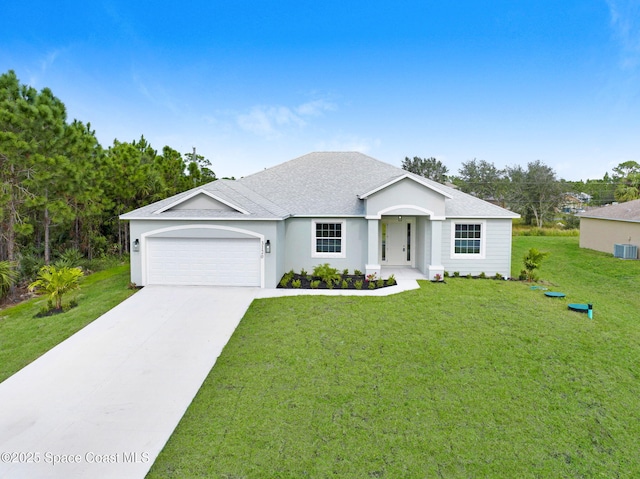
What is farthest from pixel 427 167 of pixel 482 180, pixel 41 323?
pixel 41 323

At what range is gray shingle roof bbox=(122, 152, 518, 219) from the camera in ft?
45.5

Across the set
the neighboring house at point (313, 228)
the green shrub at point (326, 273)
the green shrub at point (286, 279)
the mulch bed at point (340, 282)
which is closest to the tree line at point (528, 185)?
the neighboring house at point (313, 228)

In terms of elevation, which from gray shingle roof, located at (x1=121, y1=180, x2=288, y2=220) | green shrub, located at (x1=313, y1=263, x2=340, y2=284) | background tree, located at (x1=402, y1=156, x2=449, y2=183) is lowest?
green shrub, located at (x1=313, y1=263, x2=340, y2=284)

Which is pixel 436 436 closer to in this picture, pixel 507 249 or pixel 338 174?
pixel 507 249

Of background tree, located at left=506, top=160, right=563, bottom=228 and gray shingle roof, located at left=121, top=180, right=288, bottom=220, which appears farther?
background tree, located at left=506, top=160, right=563, bottom=228

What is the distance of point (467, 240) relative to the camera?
15.3 meters

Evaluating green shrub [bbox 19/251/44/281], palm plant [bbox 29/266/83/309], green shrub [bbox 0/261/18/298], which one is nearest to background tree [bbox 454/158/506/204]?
green shrub [bbox 19/251/44/281]

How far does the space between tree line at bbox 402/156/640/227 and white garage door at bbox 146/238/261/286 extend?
38903 mm

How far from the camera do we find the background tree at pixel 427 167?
4809cm

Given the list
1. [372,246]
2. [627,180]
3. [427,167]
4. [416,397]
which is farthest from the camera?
[427,167]

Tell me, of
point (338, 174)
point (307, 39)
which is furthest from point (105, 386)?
point (307, 39)

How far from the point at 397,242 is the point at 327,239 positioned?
379cm

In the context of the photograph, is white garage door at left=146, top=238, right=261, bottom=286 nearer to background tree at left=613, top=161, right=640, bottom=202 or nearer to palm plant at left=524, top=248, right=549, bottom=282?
palm plant at left=524, top=248, right=549, bottom=282

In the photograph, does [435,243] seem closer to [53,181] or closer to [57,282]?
[57,282]
